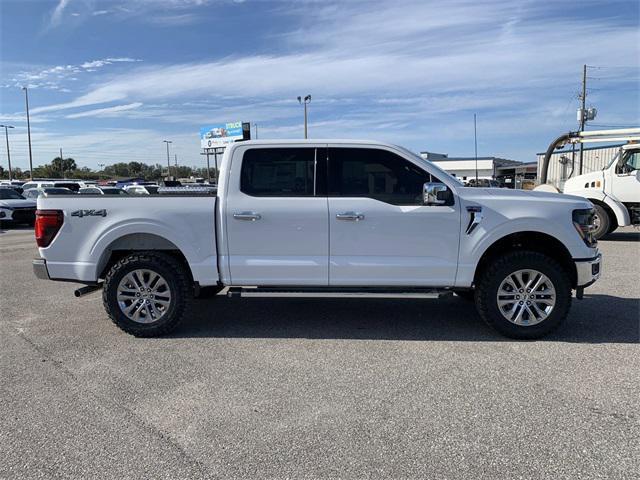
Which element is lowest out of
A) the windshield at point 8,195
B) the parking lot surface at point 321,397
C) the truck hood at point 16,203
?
the parking lot surface at point 321,397

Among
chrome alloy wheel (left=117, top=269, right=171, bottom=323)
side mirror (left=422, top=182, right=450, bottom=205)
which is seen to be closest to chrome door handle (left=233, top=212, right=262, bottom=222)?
chrome alloy wheel (left=117, top=269, right=171, bottom=323)

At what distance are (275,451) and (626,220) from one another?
11.8 metres

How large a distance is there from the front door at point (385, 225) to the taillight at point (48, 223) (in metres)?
→ 2.79

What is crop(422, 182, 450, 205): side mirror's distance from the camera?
4613 mm

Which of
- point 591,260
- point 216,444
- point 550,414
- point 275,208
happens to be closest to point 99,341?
point 275,208

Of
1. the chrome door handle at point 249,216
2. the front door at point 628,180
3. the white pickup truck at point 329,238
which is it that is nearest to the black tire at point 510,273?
the white pickup truck at point 329,238

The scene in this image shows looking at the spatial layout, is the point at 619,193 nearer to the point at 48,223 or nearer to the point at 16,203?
the point at 48,223

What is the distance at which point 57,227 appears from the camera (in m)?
5.12

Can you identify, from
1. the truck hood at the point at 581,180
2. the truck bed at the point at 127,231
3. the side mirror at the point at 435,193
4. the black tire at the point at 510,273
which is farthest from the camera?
the truck hood at the point at 581,180

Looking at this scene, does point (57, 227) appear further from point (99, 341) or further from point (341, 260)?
point (341, 260)

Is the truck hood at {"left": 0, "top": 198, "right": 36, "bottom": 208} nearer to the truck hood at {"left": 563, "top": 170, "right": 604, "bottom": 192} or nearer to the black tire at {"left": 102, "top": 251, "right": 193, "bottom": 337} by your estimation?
the black tire at {"left": 102, "top": 251, "right": 193, "bottom": 337}

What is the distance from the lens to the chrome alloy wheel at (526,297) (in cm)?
492

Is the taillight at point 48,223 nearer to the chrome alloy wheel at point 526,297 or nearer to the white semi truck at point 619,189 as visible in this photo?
the chrome alloy wheel at point 526,297

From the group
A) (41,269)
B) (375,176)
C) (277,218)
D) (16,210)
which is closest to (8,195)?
(16,210)
